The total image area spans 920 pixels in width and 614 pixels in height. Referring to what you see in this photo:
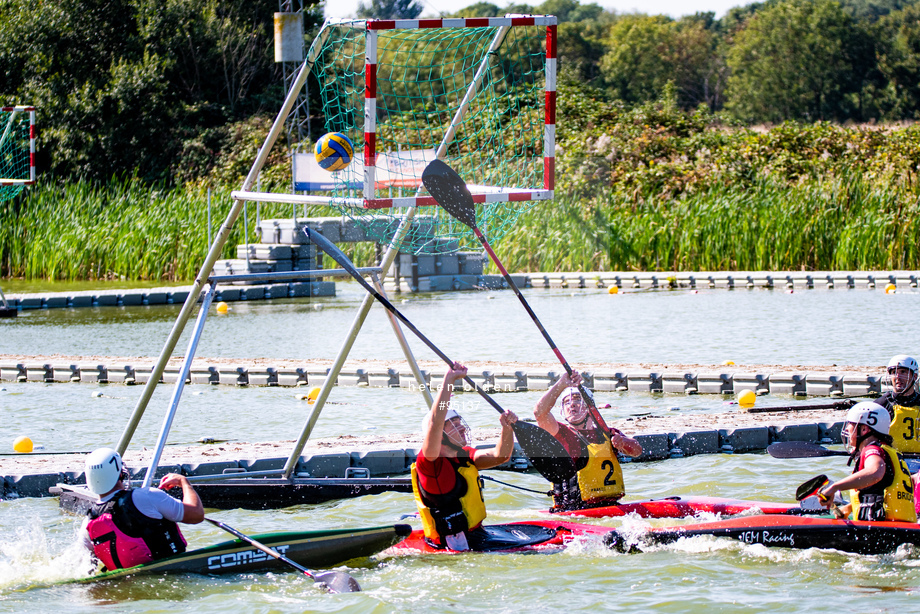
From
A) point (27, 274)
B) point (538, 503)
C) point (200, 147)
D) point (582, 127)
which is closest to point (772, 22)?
point (582, 127)

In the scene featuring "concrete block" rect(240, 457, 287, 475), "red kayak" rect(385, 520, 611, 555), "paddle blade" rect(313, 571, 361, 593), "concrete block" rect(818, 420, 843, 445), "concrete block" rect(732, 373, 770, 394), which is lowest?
"paddle blade" rect(313, 571, 361, 593)

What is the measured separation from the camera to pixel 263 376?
11.8 m

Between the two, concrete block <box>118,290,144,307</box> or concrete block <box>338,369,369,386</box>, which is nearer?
concrete block <box>338,369,369,386</box>

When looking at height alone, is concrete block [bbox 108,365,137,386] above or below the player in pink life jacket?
below

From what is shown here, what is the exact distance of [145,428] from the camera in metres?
10.0

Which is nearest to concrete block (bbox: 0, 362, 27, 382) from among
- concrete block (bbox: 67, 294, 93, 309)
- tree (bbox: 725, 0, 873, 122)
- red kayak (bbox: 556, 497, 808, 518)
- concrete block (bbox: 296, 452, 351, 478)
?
concrete block (bbox: 296, 452, 351, 478)

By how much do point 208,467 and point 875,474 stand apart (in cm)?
434

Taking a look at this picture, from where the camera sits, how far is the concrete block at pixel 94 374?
1206 cm

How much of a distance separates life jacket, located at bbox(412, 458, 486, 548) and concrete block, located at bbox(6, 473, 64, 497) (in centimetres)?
282

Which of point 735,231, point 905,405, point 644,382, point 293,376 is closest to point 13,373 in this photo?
point 293,376

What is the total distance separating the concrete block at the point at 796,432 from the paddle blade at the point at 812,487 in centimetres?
200

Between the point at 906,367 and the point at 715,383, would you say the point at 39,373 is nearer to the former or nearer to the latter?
the point at 715,383

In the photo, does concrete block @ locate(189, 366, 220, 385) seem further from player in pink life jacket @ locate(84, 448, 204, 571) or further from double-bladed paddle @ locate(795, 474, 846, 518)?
double-bladed paddle @ locate(795, 474, 846, 518)

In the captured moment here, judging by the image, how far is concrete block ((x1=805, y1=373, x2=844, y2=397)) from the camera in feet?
32.6
